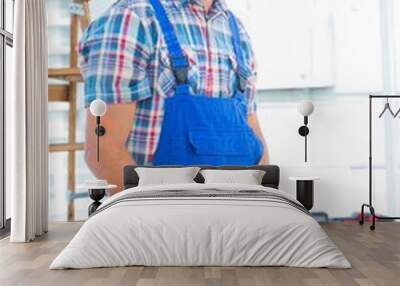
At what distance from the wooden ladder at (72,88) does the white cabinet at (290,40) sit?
6.08 feet

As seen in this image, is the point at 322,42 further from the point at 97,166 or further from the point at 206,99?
the point at 97,166

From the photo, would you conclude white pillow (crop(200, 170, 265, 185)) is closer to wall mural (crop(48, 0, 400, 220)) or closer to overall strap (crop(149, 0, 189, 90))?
wall mural (crop(48, 0, 400, 220))

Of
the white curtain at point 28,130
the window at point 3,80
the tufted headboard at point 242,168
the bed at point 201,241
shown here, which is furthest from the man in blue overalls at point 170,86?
the bed at point 201,241

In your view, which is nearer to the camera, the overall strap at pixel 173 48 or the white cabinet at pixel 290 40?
the overall strap at pixel 173 48

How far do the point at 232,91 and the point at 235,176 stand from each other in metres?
1.23

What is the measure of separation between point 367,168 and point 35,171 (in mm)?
3928

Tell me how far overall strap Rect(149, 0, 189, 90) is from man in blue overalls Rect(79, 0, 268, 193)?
12mm

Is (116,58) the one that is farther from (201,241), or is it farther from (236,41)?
(201,241)

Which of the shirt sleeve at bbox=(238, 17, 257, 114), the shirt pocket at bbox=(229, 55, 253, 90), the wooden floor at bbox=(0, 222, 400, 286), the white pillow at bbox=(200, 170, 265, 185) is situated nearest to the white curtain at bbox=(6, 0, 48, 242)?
the wooden floor at bbox=(0, 222, 400, 286)

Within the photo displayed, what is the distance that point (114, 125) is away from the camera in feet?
23.1

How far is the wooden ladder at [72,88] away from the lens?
7074 millimetres

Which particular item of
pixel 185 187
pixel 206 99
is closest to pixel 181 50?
pixel 206 99

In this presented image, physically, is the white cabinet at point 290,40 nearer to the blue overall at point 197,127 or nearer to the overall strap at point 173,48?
the blue overall at point 197,127

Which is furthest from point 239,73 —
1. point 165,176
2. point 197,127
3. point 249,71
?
point 165,176
